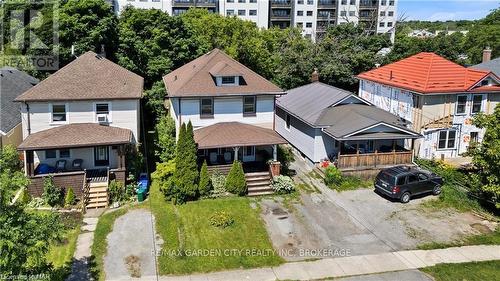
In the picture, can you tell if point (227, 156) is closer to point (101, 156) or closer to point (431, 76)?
point (101, 156)

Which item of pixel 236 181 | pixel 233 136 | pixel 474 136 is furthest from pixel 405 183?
pixel 474 136

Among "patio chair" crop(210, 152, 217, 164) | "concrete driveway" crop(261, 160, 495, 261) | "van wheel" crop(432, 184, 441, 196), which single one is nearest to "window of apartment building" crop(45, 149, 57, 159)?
"patio chair" crop(210, 152, 217, 164)

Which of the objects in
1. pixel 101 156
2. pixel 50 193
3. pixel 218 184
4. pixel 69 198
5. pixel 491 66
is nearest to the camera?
pixel 50 193

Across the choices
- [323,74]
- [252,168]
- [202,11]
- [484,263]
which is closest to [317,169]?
[252,168]

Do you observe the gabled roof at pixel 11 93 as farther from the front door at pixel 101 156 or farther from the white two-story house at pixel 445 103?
the white two-story house at pixel 445 103

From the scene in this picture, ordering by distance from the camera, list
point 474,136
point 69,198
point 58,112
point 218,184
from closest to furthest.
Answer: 1. point 69,198
2. point 218,184
3. point 58,112
4. point 474,136

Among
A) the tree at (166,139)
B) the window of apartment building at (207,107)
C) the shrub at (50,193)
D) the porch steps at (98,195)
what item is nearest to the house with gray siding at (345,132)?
the window of apartment building at (207,107)
